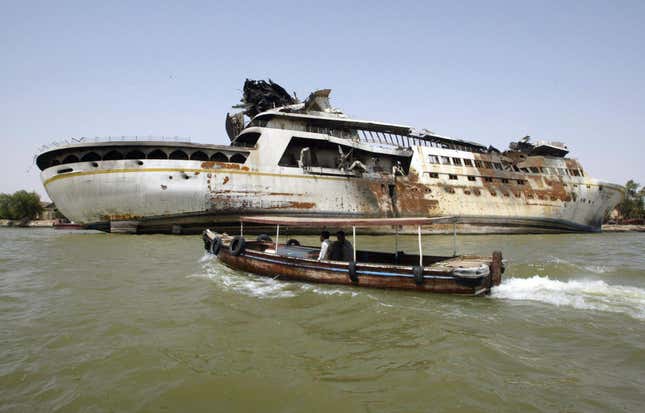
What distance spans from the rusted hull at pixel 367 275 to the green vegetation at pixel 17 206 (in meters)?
76.7

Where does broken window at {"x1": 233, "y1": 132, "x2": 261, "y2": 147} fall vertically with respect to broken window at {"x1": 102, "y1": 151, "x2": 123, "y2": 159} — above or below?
above

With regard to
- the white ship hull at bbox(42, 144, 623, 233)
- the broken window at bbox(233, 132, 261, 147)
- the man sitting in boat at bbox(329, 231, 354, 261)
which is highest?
the broken window at bbox(233, 132, 261, 147)

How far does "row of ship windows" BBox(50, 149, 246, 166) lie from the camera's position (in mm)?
21875

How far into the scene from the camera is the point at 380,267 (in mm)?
8641

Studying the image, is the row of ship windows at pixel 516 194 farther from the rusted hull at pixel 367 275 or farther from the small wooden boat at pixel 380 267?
the rusted hull at pixel 367 275

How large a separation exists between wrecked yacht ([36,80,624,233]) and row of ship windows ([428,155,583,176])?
0.10m

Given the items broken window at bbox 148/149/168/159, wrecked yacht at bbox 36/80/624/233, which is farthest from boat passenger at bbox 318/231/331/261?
broken window at bbox 148/149/168/159

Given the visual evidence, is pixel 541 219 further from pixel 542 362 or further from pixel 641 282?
pixel 542 362

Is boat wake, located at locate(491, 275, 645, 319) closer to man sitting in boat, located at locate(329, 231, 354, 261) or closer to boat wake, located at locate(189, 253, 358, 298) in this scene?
man sitting in boat, located at locate(329, 231, 354, 261)

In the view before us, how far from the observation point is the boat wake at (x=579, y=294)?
7312 mm

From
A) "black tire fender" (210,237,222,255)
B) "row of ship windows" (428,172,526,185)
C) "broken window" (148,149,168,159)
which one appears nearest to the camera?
"black tire fender" (210,237,222,255)

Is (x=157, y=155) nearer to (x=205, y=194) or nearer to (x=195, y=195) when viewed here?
(x=195, y=195)

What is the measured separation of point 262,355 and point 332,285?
4520 millimetres

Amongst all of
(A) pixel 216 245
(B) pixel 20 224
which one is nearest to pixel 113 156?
(A) pixel 216 245
